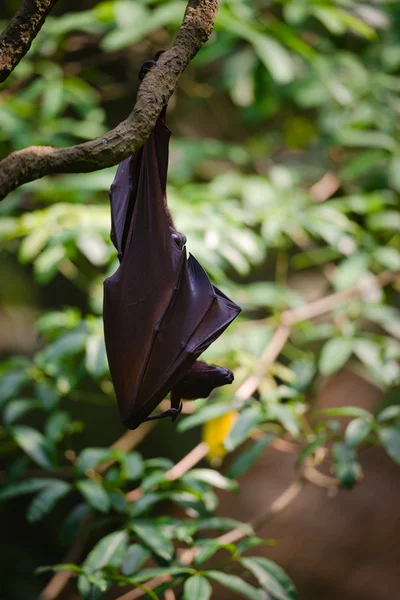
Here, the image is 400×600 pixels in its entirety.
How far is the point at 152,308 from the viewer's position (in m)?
1.13

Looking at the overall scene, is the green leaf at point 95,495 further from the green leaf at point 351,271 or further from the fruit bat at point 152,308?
the green leaf at point 351,271

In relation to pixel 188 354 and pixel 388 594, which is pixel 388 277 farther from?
pixel 388 594

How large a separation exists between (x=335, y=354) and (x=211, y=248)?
1.78 feet

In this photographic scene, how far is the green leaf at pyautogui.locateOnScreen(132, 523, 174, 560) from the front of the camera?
1.46 metres

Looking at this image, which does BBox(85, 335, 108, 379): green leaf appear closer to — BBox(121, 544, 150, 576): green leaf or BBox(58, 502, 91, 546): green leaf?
BBox(58, 502, 91, 546): green leaf

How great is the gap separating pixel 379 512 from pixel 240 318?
A: 298cm

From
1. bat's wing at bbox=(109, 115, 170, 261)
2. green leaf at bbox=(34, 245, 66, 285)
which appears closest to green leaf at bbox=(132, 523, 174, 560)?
bat's wing at bbox=(109, 115, 170, 261)

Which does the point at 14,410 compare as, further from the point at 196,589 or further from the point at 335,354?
the point at 335,354

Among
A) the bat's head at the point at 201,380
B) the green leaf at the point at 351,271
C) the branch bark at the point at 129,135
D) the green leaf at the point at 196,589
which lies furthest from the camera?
the green leaf at the point at 351,271

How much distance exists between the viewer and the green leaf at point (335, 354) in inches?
78.8

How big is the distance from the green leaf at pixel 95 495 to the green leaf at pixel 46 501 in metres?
0.04

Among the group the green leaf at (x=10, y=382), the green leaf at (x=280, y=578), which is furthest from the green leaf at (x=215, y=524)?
the green leaf at (x=10, y=382)

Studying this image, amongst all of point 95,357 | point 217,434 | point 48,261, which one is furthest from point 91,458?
point 48,261

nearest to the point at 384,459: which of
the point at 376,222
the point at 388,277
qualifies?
the point at 388,277
